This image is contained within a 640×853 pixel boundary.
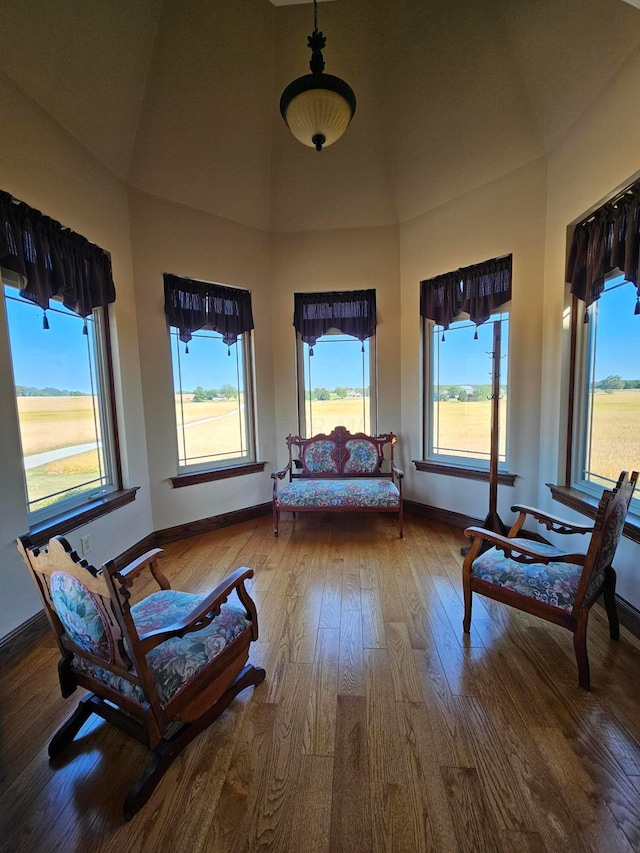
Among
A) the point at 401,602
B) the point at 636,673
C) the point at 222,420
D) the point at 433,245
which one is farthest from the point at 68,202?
the point at 636,673

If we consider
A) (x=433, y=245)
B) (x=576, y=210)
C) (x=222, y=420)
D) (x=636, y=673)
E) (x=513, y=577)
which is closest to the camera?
(x=636, y=673)

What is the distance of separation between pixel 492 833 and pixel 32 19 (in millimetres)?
4148

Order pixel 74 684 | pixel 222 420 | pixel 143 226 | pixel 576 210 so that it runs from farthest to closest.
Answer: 1. pixel 222 420
2. pixel 143 226
3. pixel 576 210
4. pixel 74 684

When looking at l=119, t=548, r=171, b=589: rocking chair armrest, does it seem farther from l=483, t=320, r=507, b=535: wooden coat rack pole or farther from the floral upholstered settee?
l=483, t=320, r=507, b=535: wooden coat rack pole

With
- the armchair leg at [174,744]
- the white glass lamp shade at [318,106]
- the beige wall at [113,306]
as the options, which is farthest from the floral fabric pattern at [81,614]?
the white glass lamp shade at [318,106]

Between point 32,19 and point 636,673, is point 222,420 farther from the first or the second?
point 636,673

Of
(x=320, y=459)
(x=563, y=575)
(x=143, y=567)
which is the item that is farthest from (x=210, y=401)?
(x=563, y=575)

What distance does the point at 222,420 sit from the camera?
12.1 ft

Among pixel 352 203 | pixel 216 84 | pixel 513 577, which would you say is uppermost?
pixel 216 84

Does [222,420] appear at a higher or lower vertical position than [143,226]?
lower

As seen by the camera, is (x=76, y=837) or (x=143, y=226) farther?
(x=143, y=226)

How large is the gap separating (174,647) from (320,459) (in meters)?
2.62

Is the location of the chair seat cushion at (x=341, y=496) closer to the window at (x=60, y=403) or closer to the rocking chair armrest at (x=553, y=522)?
the rocking chair armrest at (x=553, y=522)

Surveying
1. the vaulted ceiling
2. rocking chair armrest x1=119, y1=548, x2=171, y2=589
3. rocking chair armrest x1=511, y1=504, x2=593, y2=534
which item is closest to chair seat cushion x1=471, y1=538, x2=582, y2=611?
rocking chair armrest x1=511, y1=504, x2=593, y2=534
